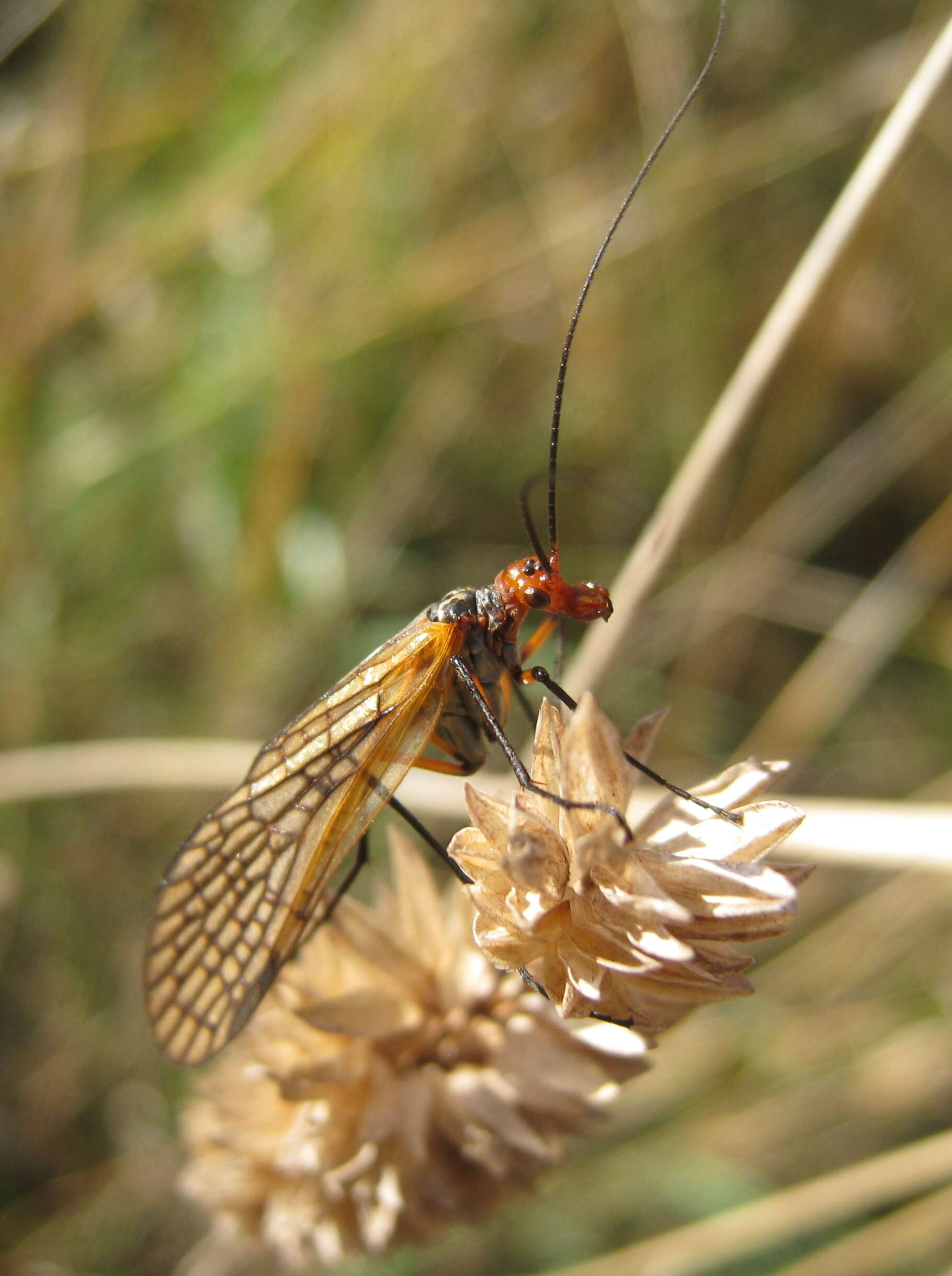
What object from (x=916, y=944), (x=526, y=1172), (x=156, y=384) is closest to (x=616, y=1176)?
(x=916, y=944)

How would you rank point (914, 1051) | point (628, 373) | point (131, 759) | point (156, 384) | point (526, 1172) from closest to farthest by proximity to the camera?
point (526, 1172)
point (131, 759)
point (914, 1051)
point (156, 384)
point (628, 373)

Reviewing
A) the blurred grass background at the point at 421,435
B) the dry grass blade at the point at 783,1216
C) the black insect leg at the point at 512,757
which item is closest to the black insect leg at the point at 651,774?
the black insect leg at the point at 512,757

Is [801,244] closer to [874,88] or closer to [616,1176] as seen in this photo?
[874,88]

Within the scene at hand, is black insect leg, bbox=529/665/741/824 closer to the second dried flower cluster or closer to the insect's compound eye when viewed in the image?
the second dried flower cluster

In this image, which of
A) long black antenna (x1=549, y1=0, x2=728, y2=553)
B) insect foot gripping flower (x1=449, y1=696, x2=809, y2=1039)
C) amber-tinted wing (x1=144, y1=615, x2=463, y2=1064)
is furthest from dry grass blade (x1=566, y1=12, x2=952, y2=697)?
insect foot gripping flower (x1=449, y1=696, x2=809, y2=1039)

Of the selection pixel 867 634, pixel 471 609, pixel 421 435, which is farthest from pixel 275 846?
pixel 867 634

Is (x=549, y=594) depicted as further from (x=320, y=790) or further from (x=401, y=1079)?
(x=401, y=1079)
